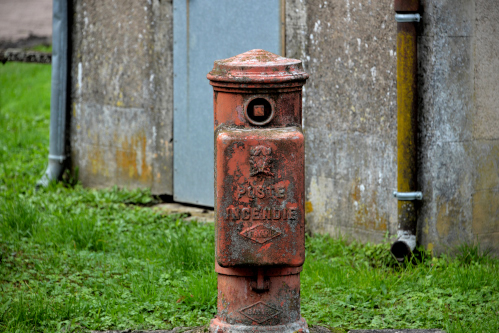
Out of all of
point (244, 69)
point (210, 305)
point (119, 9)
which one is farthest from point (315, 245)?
point (119, 9)

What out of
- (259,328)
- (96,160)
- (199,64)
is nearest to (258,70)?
(259,328)

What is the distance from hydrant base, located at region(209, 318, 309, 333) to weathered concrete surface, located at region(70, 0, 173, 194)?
117 inches

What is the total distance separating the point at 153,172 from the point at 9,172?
178 centimetres

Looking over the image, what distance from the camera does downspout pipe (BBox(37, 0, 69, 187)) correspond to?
6.48 m

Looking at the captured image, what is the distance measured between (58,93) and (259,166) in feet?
13.2

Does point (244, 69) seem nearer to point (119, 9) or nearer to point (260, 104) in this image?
point (260, 104)

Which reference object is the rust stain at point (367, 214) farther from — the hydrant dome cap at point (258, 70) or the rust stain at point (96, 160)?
the rust stain at point (96, 160)

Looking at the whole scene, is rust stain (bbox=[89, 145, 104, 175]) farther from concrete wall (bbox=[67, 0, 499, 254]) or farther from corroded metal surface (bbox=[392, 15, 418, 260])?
corroded metal surface (bbox=[392, 15, 418, 260])

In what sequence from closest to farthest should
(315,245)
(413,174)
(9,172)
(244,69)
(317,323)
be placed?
(244,69) < (317,323) < (413,174) < (315,245) < (9,172)

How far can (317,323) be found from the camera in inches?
147

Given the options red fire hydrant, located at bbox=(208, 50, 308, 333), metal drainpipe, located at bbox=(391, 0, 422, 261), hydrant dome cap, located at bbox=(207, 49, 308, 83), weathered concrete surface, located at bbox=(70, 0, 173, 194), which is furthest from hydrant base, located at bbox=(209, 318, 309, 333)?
weathered concrete surface, located at bbox=(70, 0, 173, 194)

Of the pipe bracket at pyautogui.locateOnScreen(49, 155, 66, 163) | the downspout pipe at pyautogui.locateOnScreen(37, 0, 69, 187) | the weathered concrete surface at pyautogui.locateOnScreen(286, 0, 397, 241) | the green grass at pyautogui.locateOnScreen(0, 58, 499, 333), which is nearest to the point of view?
the green grass at pyautogui.locateOnScreen(0, 58, 499, 333)

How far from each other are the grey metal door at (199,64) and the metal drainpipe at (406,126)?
128cm

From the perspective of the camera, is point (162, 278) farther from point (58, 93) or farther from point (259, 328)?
point (58, 93)
